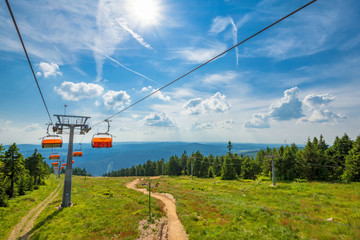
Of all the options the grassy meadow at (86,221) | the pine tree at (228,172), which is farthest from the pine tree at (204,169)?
the grassy meadow at (86,221)

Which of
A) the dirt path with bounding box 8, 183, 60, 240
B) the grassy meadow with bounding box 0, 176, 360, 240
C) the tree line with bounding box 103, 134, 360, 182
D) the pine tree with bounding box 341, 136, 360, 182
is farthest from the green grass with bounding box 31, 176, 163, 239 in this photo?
the pine tree with bounding box 341, 136, 360, 182

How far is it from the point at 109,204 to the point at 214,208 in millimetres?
16119

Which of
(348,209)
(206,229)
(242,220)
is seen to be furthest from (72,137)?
(348,209)

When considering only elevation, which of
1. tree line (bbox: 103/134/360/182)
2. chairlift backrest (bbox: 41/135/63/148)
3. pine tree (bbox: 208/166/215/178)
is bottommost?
pine tree (bbox: 208/166/215/178)

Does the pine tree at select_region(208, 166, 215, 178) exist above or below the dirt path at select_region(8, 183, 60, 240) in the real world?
below

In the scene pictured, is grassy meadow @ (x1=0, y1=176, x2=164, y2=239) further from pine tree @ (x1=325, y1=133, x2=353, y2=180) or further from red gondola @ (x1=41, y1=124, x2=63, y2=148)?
pine tree @ (x1=325, y1=133, x2=353, y2=180)

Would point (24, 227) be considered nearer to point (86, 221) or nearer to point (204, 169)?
point (86, 221)

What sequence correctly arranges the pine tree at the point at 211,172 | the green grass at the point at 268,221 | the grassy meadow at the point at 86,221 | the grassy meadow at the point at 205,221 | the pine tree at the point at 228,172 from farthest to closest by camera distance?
1. the pine tree at the point at 211,172
2. the pine tree at the point at 228,172
3. the green grass at the point at 268,221
4. the grassy meadow at the point at 205,221
5. the grassy meadow at the point at 86,221

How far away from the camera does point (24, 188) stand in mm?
37562

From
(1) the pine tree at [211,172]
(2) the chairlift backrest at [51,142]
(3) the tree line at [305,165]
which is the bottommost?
(1) the pine tree at [211,172]

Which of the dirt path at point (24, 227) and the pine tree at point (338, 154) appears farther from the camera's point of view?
the pine tree at point (338, 154)

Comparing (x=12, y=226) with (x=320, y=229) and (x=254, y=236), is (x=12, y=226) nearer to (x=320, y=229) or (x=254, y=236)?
(x=254, y=236)

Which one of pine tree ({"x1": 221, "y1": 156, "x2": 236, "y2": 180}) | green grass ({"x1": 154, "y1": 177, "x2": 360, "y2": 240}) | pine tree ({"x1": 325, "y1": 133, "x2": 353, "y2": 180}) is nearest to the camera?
green grass ({"x1": 154, "y1": 177, "x2": 360, "y2": 240})

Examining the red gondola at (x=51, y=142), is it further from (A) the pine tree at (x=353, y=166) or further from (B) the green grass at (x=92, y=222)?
(A) the pine tree at (x=353, y=166)
